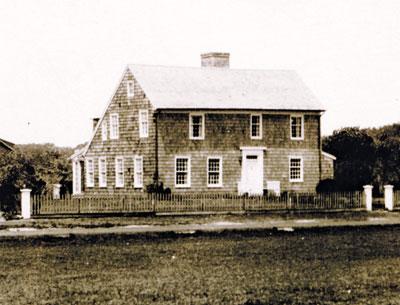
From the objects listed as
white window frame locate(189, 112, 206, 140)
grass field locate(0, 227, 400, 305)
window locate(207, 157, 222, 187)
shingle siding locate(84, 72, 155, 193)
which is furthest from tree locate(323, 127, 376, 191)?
grass field locate(0, 227, 400, 305)

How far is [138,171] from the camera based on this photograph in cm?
5056

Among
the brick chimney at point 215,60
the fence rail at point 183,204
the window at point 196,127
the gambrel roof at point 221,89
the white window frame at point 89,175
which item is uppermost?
the brick chimney at point 215,60

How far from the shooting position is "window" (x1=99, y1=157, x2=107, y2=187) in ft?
176

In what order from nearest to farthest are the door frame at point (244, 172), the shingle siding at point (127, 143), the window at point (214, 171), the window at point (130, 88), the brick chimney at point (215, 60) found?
the shingle siding at point (127, 143) < the window at point (214, 171) < the door frame at point (244, 172) < the window at point (130, 88) < the brick chimney at point (215, 60)

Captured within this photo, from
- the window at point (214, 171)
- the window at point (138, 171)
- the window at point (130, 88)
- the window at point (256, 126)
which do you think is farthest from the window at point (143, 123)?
the window at point (256, 126)

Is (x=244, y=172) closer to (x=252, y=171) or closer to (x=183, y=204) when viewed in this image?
(x=252, y=171)

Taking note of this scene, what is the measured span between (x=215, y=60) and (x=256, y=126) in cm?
646

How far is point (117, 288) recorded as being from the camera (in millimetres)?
14922

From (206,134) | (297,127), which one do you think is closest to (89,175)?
(206,134)

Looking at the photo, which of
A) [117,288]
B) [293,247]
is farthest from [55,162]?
[117,288]

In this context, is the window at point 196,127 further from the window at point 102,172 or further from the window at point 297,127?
the window at point 102,172

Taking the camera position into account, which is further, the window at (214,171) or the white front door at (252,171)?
the white front door at (252,171)

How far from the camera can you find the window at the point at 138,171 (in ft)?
165

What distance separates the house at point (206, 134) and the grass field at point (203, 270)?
23.0 m
